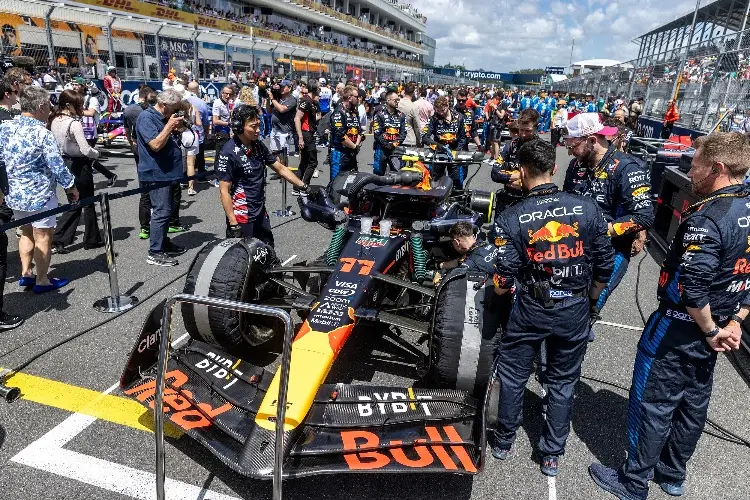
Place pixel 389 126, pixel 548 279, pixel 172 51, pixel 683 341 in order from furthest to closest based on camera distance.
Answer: pixel 172 51 → pixel 389 126 → pixel 548 279 → pixel 683 341

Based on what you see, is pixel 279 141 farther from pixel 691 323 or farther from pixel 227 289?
pixel 691 323

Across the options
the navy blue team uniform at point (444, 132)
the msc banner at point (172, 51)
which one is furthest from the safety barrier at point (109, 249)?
the msc banner at point (172, 51)

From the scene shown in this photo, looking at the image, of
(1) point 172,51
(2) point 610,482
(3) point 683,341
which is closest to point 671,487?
(2) point 610,482

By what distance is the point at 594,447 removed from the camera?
10.4 feet

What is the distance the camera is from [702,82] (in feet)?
41.9

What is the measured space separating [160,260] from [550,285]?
14.7ft

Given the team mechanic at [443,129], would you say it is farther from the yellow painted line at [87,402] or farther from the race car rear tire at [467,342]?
the yellow painted line at [87,402]

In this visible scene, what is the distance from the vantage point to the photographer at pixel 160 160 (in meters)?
5.33

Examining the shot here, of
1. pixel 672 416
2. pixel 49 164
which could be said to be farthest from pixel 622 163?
pixel 49 164

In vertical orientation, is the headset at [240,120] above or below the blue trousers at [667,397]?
above

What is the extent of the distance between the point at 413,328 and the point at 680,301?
153cm

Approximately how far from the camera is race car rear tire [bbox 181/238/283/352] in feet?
11.2

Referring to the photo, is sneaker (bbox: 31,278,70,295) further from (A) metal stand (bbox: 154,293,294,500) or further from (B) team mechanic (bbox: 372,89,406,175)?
(B) team mechanic (bbox: 372,89,406,175)

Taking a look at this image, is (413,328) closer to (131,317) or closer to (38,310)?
(131,317)
